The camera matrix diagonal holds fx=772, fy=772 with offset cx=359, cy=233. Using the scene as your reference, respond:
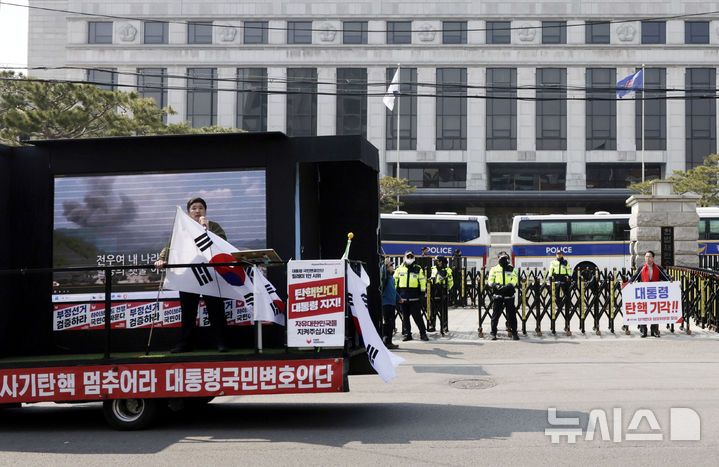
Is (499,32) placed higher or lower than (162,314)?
higher

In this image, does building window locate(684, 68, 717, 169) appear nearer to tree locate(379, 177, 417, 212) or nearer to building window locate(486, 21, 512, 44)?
building window locate(486, 21, 512, 44)

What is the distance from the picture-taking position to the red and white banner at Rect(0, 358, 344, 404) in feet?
25.7

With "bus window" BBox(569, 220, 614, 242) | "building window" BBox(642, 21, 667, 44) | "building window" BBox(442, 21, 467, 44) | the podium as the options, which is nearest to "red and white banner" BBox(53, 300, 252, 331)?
the podium

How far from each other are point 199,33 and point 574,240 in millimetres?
38477

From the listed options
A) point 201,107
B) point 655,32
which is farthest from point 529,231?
point 201,107

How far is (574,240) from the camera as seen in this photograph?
3678 centimetres

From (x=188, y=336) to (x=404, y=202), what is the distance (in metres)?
52.9

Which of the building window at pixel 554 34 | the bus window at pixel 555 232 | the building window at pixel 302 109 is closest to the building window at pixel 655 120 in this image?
the building window at pixel 554 34

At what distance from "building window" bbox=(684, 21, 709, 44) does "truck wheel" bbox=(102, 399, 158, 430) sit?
62.2 meters

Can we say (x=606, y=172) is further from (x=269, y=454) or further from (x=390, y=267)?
(x=269, y=454)

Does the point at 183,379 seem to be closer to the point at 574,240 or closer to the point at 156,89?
the point at 574,240

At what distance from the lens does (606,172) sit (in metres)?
62.2

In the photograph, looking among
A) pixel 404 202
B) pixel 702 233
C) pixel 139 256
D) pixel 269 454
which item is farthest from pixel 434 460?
pixel 404 202

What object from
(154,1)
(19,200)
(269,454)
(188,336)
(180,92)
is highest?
(154,1)
